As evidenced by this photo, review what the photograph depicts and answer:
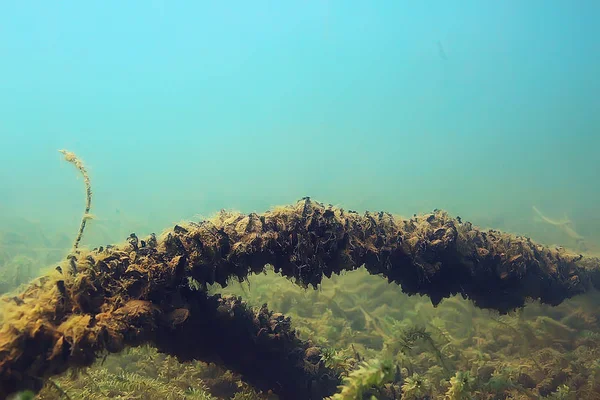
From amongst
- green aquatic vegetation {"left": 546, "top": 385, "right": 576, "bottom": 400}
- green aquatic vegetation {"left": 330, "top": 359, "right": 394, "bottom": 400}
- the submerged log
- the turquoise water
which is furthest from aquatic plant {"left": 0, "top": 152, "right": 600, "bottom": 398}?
the turquoise water

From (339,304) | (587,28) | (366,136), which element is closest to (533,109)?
(587,28)

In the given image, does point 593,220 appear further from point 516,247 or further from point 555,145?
point 555,145

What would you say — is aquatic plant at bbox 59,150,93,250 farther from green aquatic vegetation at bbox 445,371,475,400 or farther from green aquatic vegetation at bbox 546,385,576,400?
green aquatic vegetation at bbox 546,385,576,400

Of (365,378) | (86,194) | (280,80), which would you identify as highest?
(280,80)

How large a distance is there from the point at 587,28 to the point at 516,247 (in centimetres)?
18894

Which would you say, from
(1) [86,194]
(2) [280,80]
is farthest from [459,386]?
(2) [280,80]

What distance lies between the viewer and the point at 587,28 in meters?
140

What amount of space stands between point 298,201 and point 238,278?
87 centimetres

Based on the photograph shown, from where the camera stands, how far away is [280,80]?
194 m

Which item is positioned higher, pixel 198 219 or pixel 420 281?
pixel 198 219

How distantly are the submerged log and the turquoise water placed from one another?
92203 mm

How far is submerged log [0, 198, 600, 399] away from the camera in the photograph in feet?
6.64

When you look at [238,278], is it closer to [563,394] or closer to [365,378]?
[365,378]

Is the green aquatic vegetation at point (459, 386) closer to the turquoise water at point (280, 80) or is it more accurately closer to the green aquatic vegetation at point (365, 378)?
the green aquatic vegetation at point (365, 378)
